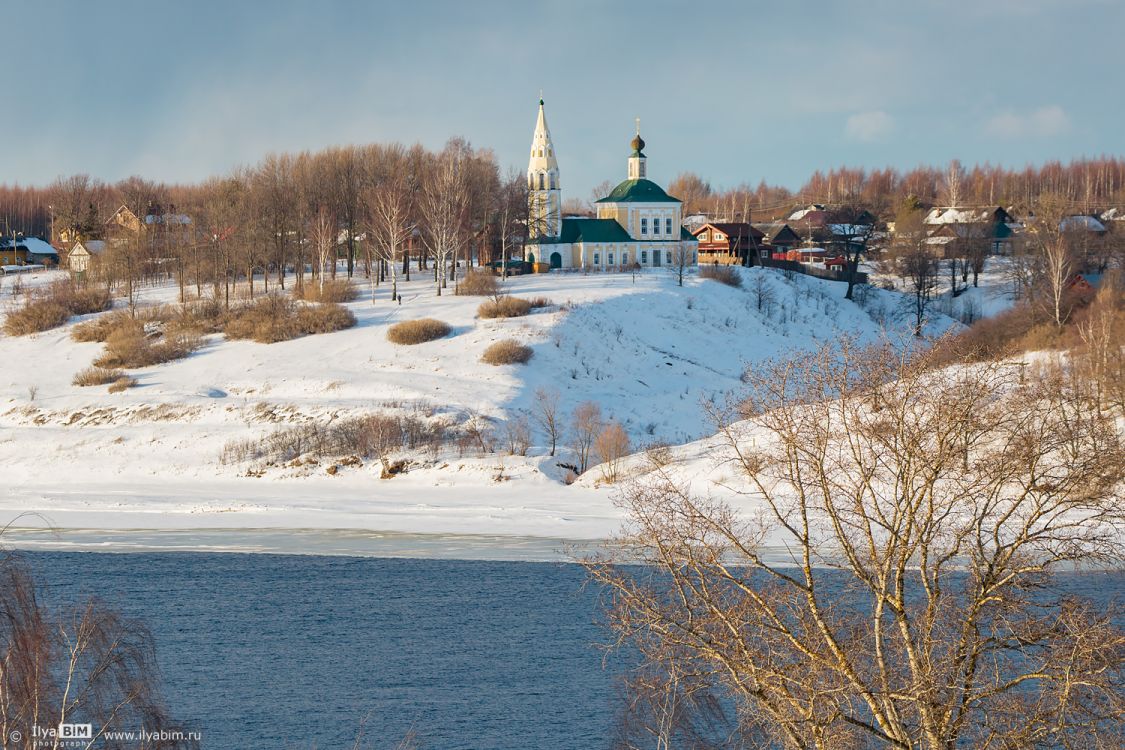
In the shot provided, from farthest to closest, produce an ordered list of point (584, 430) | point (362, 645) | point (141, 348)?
point (141, 348) → point (584, 430) → point (362, 645)

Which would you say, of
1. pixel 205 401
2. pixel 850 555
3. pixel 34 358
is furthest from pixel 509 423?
pixel 850 555

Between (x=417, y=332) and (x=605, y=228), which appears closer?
(x=417, y=332)

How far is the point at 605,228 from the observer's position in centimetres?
7944

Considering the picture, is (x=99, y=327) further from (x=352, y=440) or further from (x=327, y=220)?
(x=352, y=440)

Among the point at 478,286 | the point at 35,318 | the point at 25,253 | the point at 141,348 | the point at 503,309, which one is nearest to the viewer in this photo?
the point at 141,348

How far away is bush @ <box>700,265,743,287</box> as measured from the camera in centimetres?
7306

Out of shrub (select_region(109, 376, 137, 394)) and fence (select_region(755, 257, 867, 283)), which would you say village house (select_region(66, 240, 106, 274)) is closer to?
shrub (select_region(109, 376, 137, 394))

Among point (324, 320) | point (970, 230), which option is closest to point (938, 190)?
point (970, 230)

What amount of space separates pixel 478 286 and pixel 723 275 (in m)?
17.1

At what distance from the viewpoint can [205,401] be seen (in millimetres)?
48656

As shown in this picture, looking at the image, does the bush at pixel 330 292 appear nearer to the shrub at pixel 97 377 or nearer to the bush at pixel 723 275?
the shrub at pixel 97 377

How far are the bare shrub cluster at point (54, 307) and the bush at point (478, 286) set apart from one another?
19272 millimetres

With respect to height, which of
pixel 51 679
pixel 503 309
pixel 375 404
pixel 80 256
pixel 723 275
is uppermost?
pixel 80 256

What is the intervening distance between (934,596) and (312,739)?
10.7m
